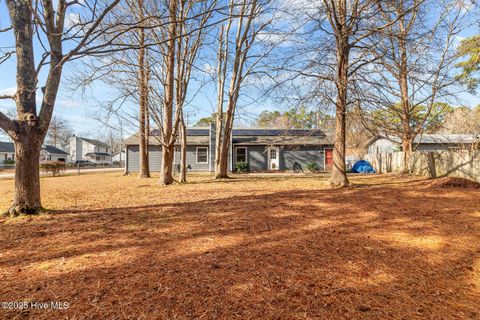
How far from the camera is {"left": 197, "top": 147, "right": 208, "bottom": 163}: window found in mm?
20641

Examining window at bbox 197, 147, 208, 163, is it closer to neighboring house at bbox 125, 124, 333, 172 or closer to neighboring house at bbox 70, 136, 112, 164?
neighboring house at bbox 125, 124, 333, 172

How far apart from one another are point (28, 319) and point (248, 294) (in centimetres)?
150

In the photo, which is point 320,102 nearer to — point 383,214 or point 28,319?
point 383,214

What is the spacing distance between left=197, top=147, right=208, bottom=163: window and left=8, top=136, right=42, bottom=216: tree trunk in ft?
51.8

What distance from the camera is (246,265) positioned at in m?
2.54

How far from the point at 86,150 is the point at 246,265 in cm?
7009

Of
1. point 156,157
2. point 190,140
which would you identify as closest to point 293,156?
point 190,140

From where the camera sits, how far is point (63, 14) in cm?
505

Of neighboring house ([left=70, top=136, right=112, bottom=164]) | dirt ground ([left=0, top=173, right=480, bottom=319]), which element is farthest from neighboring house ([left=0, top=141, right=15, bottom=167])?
dirt ground ([left=0, top=173, right=480, bottom=319])

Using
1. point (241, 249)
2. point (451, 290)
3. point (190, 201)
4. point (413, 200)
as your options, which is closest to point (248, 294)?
point (241, 249)

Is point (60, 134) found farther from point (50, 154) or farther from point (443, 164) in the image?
point (443, 164)

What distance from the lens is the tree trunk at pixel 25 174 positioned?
4.71 metres

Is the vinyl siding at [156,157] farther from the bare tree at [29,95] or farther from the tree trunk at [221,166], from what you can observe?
the bare tree at [29,95]

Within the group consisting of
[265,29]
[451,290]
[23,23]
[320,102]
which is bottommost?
[451,290]
